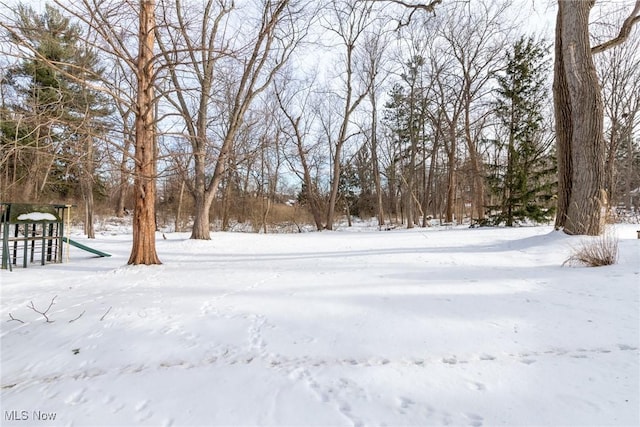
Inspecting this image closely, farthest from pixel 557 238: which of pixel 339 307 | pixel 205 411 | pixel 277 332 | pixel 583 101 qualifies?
pixel 205 411

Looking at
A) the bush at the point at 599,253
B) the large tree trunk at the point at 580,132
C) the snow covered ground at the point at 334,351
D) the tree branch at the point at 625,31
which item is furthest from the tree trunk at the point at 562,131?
the snow covered ground at the point at 334,351

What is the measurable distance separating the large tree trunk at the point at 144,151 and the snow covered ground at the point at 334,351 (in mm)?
1601

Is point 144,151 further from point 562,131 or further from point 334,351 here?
point 562,131

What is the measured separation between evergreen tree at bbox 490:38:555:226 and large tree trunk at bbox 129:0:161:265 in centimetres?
1408

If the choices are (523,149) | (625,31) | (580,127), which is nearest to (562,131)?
(580,127)

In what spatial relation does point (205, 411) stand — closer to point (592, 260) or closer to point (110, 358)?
point (110, 358)

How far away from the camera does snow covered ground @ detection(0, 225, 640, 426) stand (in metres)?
1.51

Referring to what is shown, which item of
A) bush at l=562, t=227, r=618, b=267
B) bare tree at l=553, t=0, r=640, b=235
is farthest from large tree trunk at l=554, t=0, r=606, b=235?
bush at l=562, t=227, r=618, b=267

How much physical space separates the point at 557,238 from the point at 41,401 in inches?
304

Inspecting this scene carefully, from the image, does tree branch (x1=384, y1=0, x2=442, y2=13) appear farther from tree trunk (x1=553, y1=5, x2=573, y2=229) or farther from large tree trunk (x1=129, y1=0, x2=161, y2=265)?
large tree trunk (x1=129, y1=0, x2=161, y2=265)

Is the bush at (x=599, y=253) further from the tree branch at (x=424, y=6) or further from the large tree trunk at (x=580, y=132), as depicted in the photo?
the tree branch at (x=424, y=6)

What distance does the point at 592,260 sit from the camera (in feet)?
→ 13.3

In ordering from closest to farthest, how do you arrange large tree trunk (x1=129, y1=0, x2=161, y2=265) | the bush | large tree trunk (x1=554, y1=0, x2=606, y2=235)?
the bush < large tree trunk (x1=129, y1=0, x2=161, y2=265) < large tree trunk (x1=554, y1=0, x2=606, y2=235)

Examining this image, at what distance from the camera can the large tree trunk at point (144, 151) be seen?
5.39m
